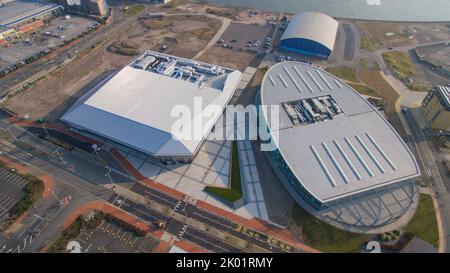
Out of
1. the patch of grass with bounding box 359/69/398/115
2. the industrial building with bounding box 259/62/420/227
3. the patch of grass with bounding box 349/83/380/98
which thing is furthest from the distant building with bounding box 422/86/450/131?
the industrial building with bounding box 259/62/420/227

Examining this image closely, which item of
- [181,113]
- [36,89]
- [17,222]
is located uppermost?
[181,113]

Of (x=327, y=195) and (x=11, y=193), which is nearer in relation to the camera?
(x=327, y=195)

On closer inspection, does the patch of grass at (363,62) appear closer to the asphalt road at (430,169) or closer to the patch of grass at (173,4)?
the asphalt road at (430,169)

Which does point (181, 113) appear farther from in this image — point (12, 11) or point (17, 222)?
point (12, 11)

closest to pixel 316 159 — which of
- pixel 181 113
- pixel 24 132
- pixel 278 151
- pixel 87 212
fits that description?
pixel 278 151

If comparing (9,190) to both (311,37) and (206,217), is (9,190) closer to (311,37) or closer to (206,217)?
(206,217)

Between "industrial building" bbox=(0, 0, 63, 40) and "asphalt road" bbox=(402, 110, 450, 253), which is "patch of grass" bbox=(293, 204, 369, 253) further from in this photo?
"industrial building" bbox=(0, 0, 63, 40)
